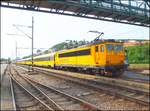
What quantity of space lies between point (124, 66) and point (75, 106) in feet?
43.7

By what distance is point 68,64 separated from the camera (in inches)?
1394

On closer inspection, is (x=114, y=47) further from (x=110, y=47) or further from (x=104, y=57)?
(x=104, y=57)

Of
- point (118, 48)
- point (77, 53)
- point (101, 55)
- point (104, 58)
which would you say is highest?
point (118, 48)

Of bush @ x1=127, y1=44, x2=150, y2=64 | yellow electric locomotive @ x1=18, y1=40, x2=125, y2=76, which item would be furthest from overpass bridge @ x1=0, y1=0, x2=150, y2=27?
bush @ x1=127, y1=44, x2=150, y2=64

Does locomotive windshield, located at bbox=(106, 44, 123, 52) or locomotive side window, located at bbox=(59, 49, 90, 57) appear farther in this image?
locomotive side window, located at bbox=(59, 49, 90, 57)

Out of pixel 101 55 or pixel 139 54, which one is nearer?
pixel 101 55

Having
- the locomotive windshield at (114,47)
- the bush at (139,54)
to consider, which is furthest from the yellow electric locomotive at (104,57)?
the bush at (139,54)

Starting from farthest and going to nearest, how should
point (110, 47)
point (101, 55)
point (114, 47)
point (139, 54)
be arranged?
point (139, 54) → point (114, 47) → point (110, 47) → point (101, 55)

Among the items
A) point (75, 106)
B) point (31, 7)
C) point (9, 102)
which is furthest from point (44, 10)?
point (75, 106)

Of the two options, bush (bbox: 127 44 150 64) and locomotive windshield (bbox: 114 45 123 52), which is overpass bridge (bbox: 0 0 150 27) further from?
bush (bbox: 127 44 150 64)

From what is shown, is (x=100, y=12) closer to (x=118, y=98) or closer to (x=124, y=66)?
(x=124, y=66)

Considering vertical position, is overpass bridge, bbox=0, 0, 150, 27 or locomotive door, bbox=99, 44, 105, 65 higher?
overpass bridge, bbox=0, 0, 150, 27

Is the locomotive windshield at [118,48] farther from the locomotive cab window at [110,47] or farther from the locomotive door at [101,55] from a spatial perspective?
Answer: the locomotive door at [101,55]

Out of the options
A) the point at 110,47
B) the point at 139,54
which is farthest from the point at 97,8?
the point at 139,54
